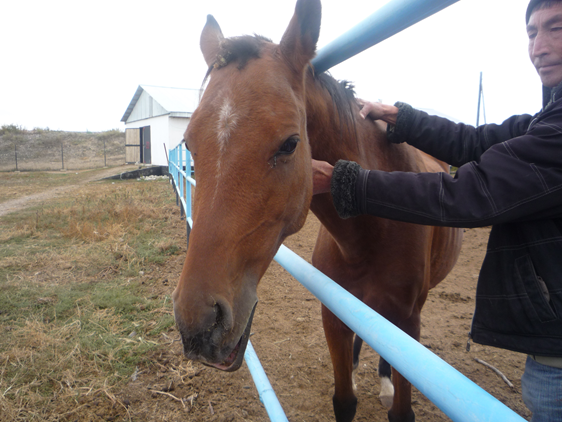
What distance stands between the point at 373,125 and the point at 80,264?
4.83m

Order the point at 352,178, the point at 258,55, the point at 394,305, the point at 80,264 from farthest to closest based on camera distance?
the point at 80,264, the point at 394,305, the point at 258,55, the point at 352,178

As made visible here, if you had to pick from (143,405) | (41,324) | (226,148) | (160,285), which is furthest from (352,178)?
(160,285)

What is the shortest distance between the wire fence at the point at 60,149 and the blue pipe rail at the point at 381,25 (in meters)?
28.5

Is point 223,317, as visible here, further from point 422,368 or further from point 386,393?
point 386,393

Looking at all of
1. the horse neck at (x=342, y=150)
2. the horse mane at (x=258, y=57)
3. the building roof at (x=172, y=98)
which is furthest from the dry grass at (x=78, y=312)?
the building roof at (x=172, y=98)

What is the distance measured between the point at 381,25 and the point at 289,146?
50 centimetres

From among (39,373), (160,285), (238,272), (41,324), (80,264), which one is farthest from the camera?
(80,264)

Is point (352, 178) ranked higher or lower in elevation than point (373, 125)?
lower

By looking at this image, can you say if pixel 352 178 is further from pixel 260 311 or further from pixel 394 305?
pixel 260 311

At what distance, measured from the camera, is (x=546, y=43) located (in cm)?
106

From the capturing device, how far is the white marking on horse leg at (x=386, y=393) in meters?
2.67

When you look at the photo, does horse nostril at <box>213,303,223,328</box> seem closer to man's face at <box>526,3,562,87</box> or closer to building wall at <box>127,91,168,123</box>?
man's face at <box>526,3,562,87</box>

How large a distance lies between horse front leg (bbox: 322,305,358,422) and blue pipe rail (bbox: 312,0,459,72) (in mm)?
1539

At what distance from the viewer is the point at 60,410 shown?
2254 millimetres
